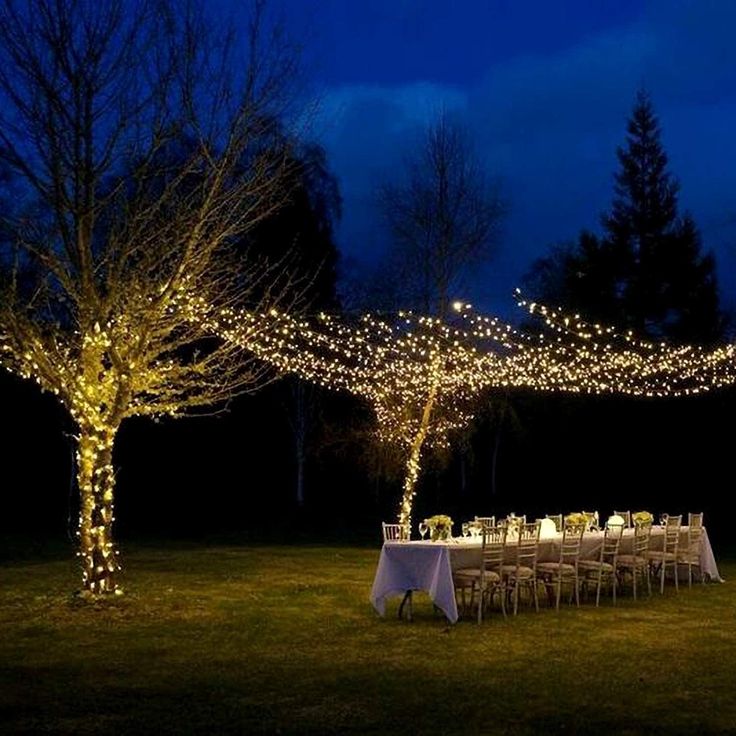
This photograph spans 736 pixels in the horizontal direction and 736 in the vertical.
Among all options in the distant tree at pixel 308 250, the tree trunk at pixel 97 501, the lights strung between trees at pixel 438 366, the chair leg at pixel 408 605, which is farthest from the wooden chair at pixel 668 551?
the distant tree at pixel 308 250

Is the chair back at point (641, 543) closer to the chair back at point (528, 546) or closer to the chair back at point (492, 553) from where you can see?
the chair back at point (528, 546)

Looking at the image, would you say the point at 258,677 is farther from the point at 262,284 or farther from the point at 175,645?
the point at 262,284

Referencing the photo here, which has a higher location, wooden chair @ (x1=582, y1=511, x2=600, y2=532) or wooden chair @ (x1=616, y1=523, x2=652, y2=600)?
wooden chair @ (x1=582, y1=511, x2=600, y2=532)

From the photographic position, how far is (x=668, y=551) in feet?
42.0

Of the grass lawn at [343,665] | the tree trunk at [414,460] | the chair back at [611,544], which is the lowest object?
the grass lawn at [343,665]

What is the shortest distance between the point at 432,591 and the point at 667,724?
13.4 ft

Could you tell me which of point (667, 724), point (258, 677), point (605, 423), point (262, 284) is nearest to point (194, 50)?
point (258, 677)

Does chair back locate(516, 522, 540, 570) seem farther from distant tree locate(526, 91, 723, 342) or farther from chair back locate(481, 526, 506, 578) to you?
distant tree locate(526, 91, 723, 342)

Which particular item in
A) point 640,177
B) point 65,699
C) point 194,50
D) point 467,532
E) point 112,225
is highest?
point 640,177

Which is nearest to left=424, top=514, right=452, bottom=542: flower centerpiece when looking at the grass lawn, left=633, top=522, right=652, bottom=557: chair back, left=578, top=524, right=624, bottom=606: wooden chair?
the grass lawn

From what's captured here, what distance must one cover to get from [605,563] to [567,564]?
2.65 feet

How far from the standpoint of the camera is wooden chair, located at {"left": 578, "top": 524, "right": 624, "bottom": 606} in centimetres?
1124

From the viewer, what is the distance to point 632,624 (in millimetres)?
9742

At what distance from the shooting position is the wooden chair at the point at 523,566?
10234mm
